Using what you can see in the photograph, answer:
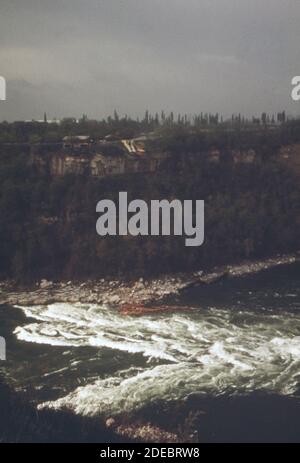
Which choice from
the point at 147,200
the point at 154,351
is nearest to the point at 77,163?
the point at 147,200

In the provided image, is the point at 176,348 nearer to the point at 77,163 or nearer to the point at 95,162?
the point at 95,162

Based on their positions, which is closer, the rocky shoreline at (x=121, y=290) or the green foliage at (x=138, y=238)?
the rocky shoreline at (x=121, y=290)

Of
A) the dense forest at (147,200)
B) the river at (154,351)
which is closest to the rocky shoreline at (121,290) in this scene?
the river at (154,351)

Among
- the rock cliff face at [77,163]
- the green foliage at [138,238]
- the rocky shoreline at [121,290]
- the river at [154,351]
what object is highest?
the rock cliff face at [77,163]

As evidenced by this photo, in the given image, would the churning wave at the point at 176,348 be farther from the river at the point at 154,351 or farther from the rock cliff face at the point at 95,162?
the rock cliff face at the point at 95,162

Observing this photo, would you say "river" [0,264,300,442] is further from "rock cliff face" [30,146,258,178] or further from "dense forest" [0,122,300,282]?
"rock cliff face" [30,146,258,178]

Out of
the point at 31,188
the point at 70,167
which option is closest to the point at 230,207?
the point at 70,167

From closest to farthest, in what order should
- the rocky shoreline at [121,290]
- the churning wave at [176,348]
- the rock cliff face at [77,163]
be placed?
Result: the churning wave at [176,348] → the rocky shoreline at [121,290] → the rock cliff face at [77,163]

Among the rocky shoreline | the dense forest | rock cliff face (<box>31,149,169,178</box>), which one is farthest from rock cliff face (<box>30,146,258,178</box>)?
the rocky shoreline
